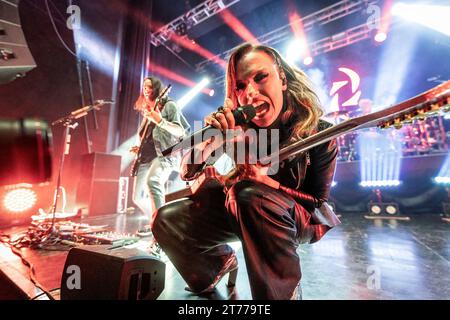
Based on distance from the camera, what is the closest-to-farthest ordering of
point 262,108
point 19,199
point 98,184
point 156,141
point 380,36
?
1. point 262,108
2. point 156,141
3. point 19,199
4. point 98,184
5. point 380,36

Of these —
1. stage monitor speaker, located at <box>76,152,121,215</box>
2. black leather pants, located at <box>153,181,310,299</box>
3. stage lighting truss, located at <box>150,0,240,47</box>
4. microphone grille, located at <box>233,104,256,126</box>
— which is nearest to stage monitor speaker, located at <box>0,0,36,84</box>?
black leather pants, located at <box>153,181,310,299</box>

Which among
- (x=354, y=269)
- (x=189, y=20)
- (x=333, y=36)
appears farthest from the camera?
(x=333, y=36)

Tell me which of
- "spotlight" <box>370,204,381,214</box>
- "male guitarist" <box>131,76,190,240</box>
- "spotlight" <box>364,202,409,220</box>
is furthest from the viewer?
"spotlight" <box>370,204,381,214</box>

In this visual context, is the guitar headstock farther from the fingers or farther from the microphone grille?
the fingers

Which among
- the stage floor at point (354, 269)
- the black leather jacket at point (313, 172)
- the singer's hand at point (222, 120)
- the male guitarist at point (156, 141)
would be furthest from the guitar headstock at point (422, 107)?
the male guitarist at point (156, 141)

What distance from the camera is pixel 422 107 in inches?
36.4

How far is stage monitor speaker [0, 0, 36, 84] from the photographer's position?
6.88 feet

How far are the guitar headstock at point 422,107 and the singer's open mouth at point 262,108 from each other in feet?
2.00

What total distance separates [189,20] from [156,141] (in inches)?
221

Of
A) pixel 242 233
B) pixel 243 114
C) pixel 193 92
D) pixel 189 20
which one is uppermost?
pixel 189 20

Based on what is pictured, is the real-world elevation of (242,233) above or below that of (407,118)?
below

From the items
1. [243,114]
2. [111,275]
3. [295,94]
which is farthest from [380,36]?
[111,275]

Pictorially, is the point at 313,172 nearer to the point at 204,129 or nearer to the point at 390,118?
the point at 390,118

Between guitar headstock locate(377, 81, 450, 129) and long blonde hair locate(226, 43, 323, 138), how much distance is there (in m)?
0.37
